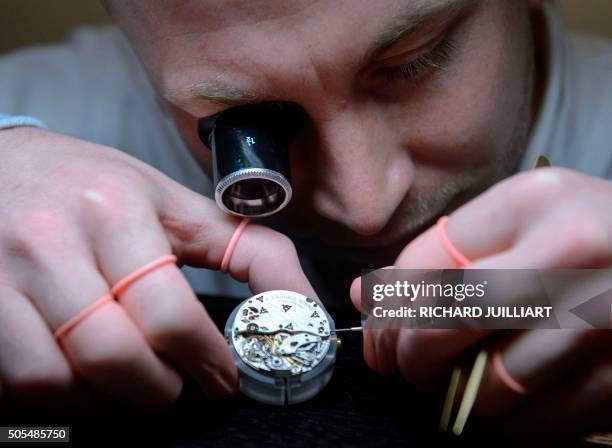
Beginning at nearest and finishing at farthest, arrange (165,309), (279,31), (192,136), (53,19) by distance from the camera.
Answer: (165,309)
(279,31)
(192,136)
(53,19)

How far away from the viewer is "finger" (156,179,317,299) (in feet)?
3.23

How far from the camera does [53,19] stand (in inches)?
87.9

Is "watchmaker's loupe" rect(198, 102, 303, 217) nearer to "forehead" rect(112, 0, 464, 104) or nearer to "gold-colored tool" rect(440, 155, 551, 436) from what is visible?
"forehead" rect(112, 0, 464, 104)

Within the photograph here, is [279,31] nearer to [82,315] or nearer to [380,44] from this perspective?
[380,44]

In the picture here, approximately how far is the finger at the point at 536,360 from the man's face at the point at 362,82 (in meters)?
0.37

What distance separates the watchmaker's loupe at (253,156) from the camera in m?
0.97

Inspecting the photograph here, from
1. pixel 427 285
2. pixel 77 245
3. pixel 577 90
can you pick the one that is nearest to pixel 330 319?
pixel 427 285

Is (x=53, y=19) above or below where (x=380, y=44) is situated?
below

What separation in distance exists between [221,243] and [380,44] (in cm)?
38

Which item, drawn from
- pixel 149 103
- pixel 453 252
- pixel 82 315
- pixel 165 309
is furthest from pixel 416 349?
pixel 149 103

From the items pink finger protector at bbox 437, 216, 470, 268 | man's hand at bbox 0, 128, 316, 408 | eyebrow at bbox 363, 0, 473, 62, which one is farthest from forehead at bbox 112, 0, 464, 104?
pink finger protector at bbox 437, 216, 470, 268

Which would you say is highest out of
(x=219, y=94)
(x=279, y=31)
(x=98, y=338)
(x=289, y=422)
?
(x=279, y=31)

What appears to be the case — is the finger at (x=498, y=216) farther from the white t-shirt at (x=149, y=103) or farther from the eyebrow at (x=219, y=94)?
the white t-shirt at (x=149, y=103)

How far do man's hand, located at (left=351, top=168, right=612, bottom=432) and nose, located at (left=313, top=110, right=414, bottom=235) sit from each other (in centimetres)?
25
